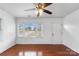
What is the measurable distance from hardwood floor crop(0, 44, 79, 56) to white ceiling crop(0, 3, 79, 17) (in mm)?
277

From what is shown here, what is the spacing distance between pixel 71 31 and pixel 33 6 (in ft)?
1.29

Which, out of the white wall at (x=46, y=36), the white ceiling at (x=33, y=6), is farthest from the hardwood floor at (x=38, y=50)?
the white ceiling at (x=33, y=6)

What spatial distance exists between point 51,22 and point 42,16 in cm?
10

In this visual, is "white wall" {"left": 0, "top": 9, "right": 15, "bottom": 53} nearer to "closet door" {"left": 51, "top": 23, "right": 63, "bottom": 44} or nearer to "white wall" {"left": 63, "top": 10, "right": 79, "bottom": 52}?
"closet door" {"left": 51, "top": 23, "right": 63, "bottom": 44}

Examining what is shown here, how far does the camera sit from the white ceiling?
2.74ft

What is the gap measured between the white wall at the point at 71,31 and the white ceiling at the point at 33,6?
6 cm

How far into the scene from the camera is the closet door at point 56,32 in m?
0.97

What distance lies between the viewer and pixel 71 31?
961mm

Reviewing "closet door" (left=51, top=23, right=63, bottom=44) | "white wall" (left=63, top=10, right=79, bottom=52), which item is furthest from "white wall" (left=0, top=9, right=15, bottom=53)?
"white wall" (left=63, top=10, right=79, bottom=52)

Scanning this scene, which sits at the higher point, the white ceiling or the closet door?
the white ceiling

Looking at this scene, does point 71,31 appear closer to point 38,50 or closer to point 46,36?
point 46,36

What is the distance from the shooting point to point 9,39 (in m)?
0.95

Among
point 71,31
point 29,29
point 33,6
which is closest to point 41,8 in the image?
point 33,6

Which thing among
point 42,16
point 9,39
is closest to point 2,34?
point 9,39
